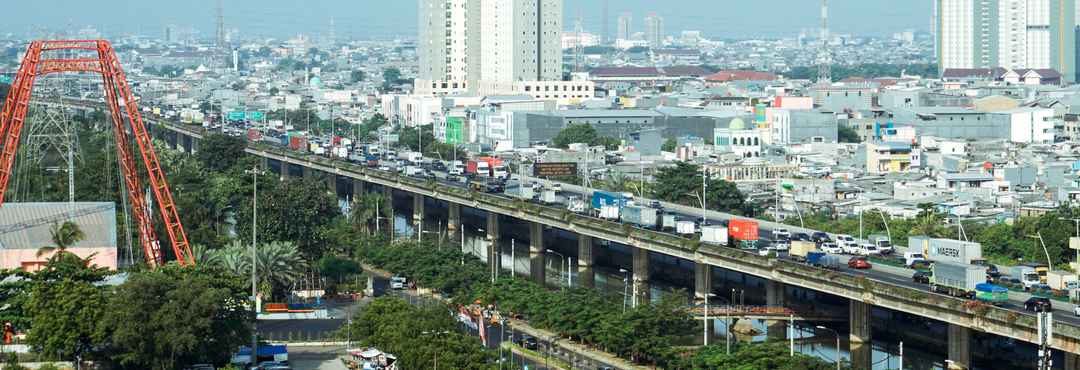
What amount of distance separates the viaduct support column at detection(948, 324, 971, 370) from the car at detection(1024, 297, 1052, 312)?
1.42 meters

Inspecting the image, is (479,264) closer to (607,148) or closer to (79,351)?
(79,351)

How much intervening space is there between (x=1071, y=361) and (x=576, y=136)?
75308 millimetres

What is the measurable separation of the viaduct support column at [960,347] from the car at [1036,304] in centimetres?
142

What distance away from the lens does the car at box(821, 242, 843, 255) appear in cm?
4978

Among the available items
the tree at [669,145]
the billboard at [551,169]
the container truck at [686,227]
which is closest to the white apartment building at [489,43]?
the tree at [669,145]

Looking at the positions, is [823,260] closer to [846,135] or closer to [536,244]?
[536,244]

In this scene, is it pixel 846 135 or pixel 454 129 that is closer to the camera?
pixel 846 135

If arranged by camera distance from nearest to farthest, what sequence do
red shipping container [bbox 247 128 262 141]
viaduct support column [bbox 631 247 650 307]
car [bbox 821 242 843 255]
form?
car [bbox 821 242 843 255] → viaduct support column [bbox 631 247 650 307] → red shipping container [bbox 247 128 262 141]

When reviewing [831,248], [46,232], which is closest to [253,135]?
[831,248]

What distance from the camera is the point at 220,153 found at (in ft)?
299

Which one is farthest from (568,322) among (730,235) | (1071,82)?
(1071,82)

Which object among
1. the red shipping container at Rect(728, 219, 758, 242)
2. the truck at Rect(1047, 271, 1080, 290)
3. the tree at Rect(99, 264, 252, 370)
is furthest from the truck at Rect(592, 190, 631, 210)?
the tree at Rect(99, 264, 252, 370)

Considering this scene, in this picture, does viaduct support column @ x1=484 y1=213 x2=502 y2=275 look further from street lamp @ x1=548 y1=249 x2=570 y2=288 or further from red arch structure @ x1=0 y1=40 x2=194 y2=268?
red arch structure @ x1=0 y1=40 x2=194 y2=268

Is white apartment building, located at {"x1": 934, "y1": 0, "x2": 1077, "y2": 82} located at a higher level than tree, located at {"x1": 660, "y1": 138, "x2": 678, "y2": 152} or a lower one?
higher
